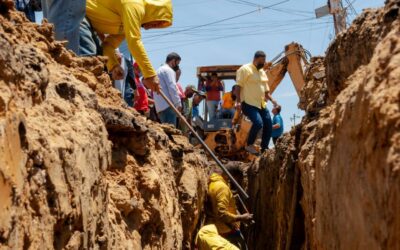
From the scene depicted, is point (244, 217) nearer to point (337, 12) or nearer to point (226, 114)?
point (226, 114)

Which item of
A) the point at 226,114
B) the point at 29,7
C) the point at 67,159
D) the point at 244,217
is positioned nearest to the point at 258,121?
the point at 244,217

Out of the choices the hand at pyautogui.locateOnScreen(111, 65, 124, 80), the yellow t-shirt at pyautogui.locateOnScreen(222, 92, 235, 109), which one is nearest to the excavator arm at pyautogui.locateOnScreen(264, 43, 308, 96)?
the yellow t-shirt at pyautogui.locateOnScreen(222, 92, 235, 109)

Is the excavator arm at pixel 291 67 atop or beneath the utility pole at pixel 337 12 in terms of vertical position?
beneath

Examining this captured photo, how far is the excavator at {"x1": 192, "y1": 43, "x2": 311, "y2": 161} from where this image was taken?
1219cm

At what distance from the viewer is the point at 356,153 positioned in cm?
250

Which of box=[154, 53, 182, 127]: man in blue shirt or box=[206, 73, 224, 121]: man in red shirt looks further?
box=[206, 73, 224, 121]: man in red shirt

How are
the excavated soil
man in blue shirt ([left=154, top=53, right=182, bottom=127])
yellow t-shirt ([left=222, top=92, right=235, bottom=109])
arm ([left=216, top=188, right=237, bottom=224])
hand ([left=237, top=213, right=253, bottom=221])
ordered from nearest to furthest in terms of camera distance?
the excavated soil < arm ([left=216, top=188, right=237, bottom=224]) < hand ([left=237, top=213, right=253, bottom=221]) < man in blue shirt ([left=154, top=53, right=182, bottom=127]) < yellow t-shirt ([left=222, top=92, right=235, bottom=109])

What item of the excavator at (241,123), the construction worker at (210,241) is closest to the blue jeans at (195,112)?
the excavator at (241,123)

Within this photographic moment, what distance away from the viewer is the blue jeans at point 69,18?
4762 millimetres

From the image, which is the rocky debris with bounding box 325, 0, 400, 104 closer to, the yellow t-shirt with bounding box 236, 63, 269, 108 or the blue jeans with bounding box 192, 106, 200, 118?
the yellow t-shirt with bounding box 236, 63, 269, 108

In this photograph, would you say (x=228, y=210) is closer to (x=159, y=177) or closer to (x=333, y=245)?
(x=159, y=177)

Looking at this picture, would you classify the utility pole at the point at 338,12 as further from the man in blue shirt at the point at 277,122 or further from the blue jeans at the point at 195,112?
the blue jeans at the point at 195,112

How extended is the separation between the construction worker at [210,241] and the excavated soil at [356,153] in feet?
4.66

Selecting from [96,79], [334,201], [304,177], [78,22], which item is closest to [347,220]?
[334,201]
